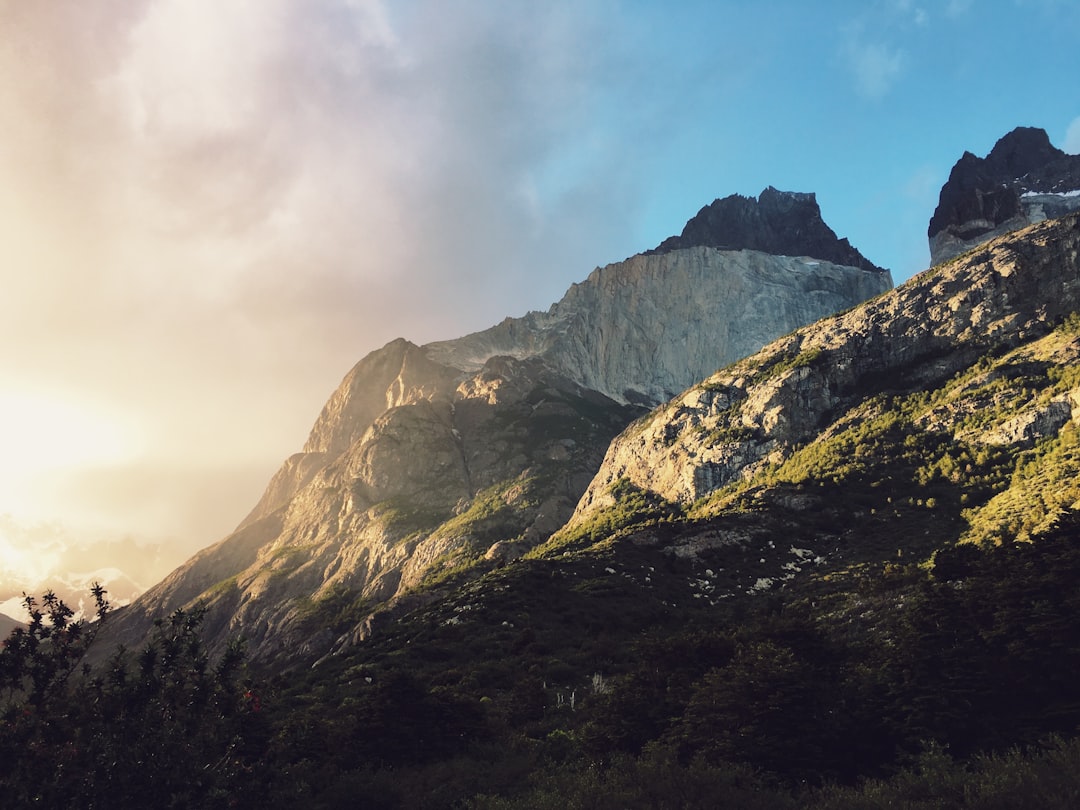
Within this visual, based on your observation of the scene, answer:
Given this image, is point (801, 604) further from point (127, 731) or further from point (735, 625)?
point (127, 731)

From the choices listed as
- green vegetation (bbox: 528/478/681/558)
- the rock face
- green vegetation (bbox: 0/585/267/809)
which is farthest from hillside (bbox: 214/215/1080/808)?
green vegetation (bbox: 0/585/267/809)

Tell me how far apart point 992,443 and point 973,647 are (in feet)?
251

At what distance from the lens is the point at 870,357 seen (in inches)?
5103

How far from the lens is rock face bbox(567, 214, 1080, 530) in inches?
4592

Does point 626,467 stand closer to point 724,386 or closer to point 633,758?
point 724,386

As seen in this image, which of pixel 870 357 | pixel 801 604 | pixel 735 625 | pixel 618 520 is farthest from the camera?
pixel 870 357

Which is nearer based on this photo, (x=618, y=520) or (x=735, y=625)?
(x=735, y=625)

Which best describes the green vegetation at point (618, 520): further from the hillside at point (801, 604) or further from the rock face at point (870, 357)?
the rock face at point (870, 357)

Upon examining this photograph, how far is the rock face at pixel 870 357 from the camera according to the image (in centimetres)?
11662

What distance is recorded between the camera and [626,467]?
497ft

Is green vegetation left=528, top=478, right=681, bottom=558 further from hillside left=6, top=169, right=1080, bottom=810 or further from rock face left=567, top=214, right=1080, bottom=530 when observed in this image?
rock face left=567, top=214, right=1080, bottom=530

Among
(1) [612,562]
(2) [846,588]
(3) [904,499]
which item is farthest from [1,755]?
(3) [904,499]

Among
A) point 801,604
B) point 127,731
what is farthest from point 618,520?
point 127,731

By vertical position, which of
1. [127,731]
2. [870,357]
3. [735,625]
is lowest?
[735,625]
